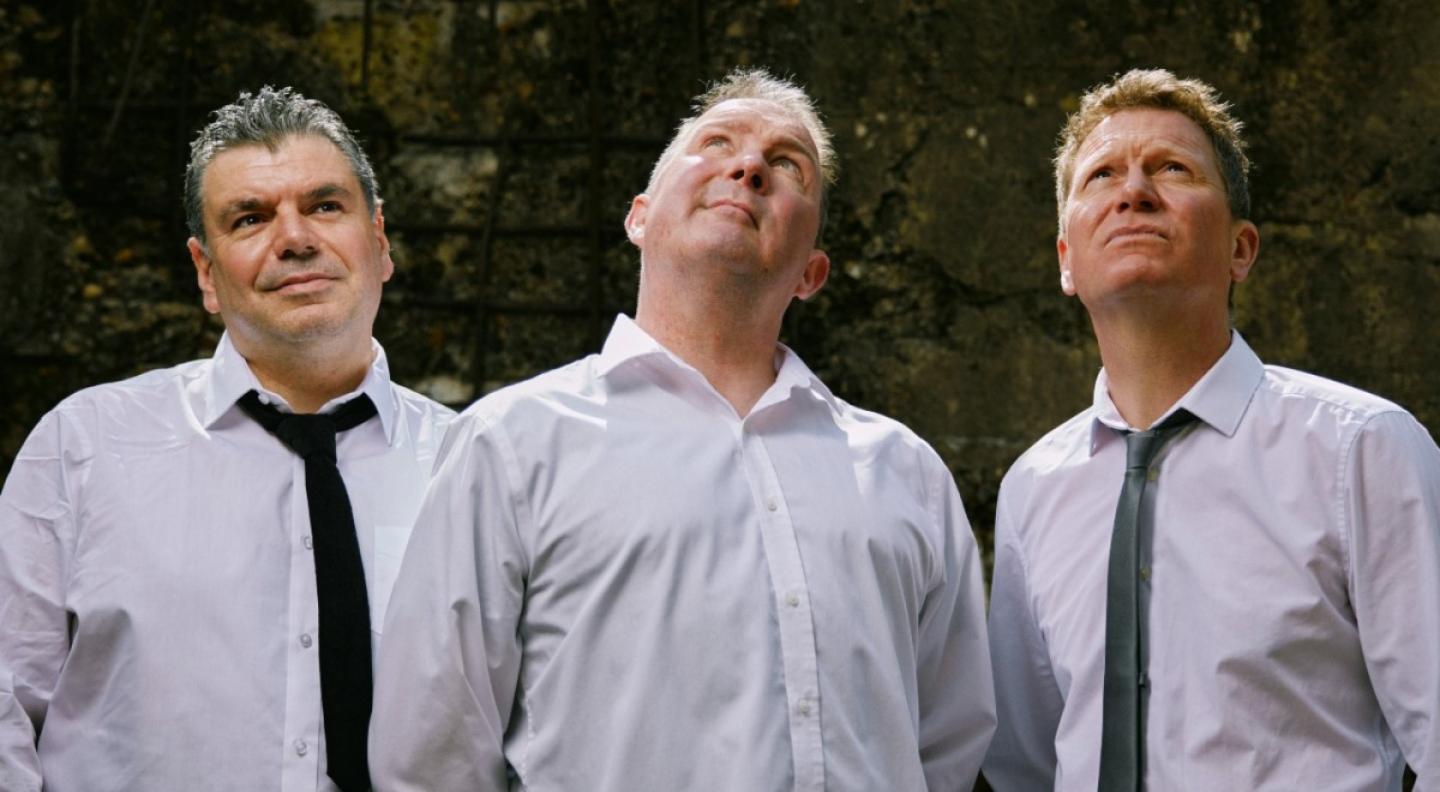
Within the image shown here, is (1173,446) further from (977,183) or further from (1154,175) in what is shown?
(977,183)

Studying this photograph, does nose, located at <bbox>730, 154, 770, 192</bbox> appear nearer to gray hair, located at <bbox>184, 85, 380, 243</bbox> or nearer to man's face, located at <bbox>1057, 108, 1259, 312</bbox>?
man's face, located at <bbox>1057, 108, 1259, 312</bbox>

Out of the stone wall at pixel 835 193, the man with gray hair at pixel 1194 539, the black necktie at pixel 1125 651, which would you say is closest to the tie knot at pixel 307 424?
the man with gray hair at pixel 1194 539

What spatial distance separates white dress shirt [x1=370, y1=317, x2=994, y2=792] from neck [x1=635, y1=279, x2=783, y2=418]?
0.27 ft

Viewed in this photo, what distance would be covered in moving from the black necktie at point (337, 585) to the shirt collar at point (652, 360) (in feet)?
1.43

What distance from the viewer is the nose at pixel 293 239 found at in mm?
2486

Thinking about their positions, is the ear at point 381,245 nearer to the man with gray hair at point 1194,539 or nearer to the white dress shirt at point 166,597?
the white dress shirt at point 166,597

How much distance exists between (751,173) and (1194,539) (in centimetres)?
82

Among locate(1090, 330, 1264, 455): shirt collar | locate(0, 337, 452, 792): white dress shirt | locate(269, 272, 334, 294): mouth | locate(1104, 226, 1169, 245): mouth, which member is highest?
locate(1104, 226, 1169, 245): mouth

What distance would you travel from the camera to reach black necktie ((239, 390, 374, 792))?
7.46 ft

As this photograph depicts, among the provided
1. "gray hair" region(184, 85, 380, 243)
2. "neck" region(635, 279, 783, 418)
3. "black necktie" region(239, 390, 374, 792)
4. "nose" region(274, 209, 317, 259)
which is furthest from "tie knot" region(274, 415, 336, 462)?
"neck" region(635, 279, 783, 418)

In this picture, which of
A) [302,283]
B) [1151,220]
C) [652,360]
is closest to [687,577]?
[652,360]

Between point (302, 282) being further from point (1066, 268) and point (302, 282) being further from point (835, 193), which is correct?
point (835, 193)

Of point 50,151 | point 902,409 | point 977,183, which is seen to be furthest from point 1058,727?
point 50,151

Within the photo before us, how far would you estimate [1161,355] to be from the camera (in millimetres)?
2498
